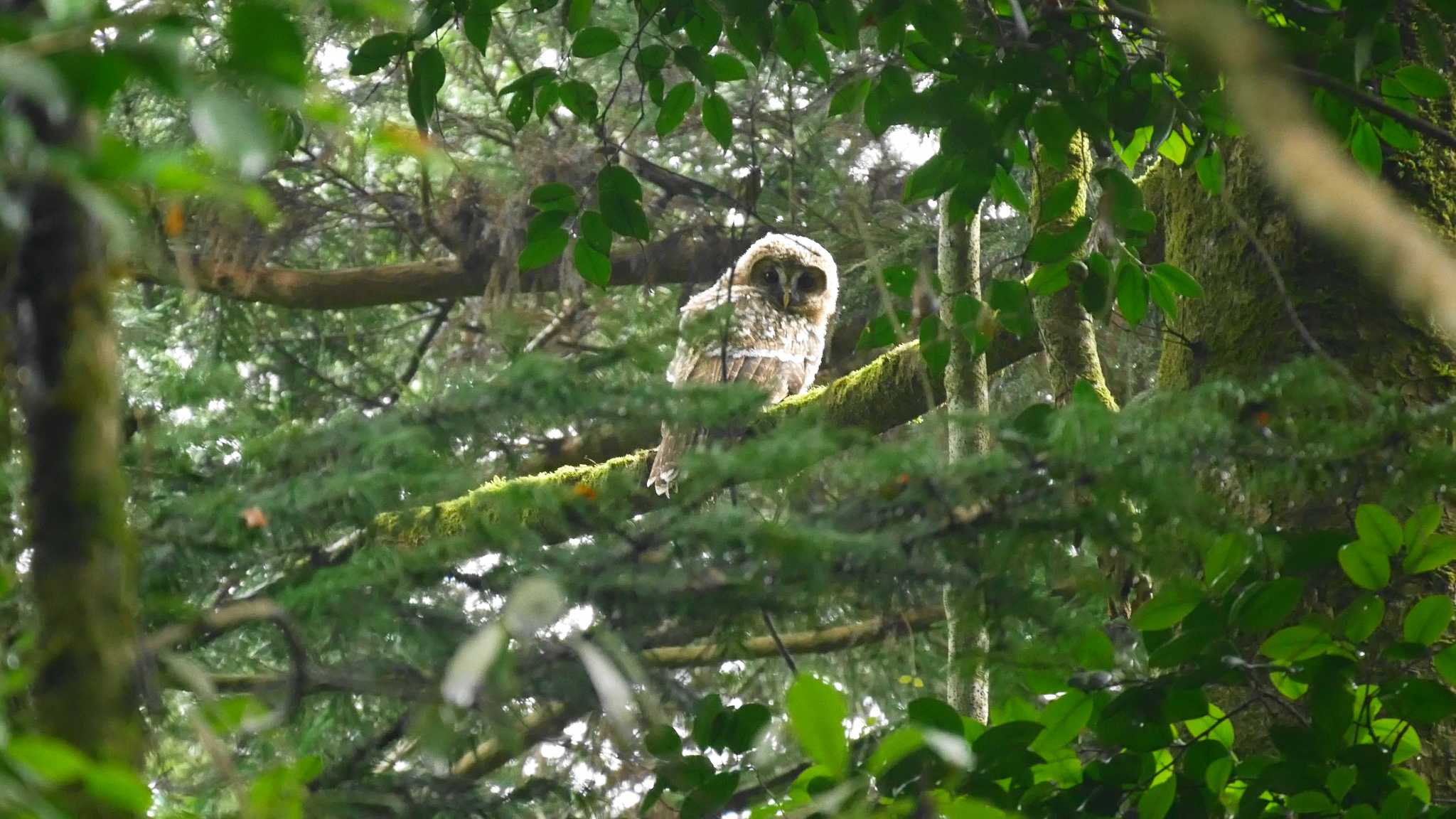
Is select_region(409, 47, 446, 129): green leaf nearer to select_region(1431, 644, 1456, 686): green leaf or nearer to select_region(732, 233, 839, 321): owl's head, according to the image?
select_region(1431, 644, 1456, 686): green leaf

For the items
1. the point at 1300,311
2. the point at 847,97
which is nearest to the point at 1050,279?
the point at 1300,311

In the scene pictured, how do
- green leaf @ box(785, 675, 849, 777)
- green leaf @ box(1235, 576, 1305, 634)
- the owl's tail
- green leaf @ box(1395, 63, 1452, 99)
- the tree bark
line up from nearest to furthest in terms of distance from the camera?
green leaf @ box(785, 675, 849, 777) < green leaf @ box(1235, 576, 1305, 634) < green leaf @ box(1395, 63, 1452, 99) < the tree bark < the owl's tail

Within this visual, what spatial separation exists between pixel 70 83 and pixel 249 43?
3.4 inches

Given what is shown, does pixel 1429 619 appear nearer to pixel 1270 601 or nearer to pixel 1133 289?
pixel 1270 601

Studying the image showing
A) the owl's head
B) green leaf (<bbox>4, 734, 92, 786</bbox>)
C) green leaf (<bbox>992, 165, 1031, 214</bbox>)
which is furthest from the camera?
the owl's head

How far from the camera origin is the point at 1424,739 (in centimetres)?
183

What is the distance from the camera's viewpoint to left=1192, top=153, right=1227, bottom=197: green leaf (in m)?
2.13

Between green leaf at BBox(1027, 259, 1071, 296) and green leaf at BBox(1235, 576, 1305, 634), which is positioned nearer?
green leaf at BBox(1235, 576, 1305, 634)

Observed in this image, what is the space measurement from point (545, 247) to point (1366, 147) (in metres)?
1.31

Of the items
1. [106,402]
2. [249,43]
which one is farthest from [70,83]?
[106,402]

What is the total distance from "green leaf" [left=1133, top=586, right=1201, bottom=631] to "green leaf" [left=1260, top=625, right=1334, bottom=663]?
0.30 ft

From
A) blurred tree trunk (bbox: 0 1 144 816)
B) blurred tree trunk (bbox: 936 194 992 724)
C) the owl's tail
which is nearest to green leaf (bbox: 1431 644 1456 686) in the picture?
blurred tree trunk (bbox: 936 194 992 724)

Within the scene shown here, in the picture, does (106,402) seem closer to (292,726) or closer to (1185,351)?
(292,726)

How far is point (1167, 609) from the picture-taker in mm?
1424
